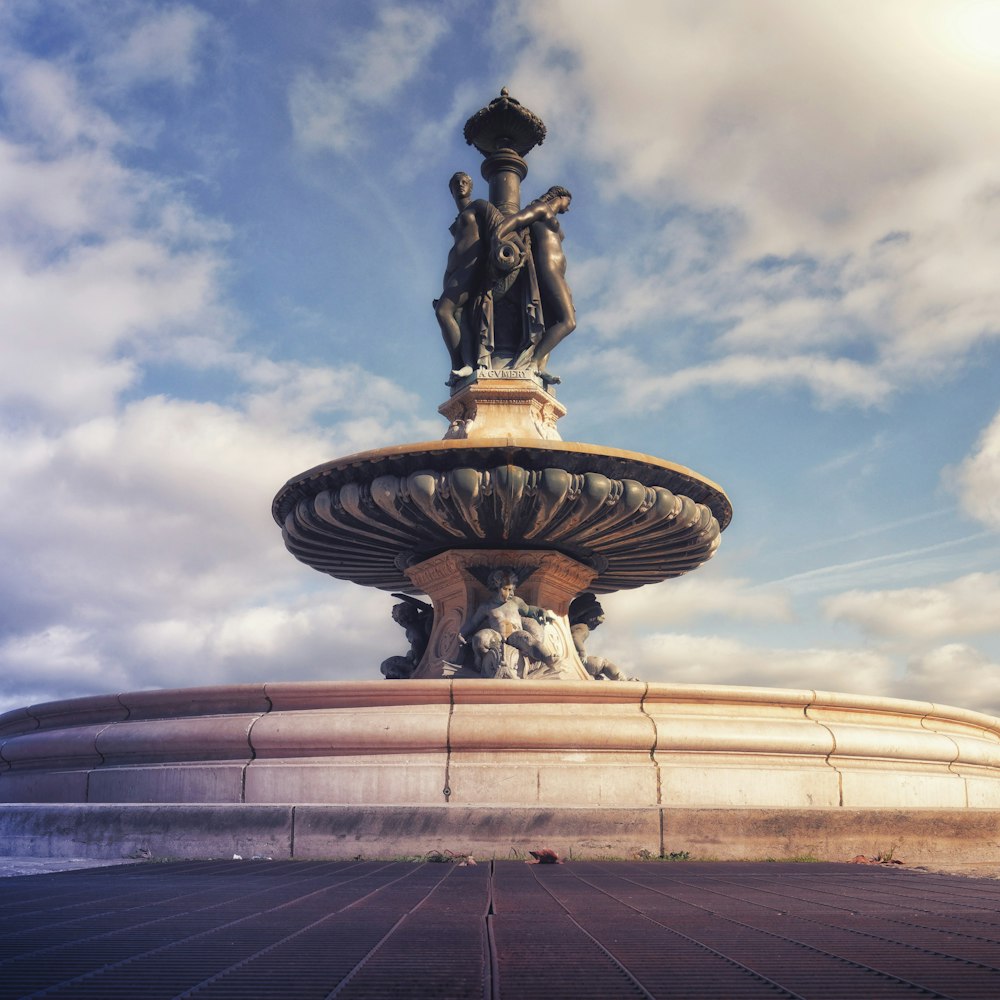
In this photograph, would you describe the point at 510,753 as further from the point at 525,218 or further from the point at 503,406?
the point at 525,218

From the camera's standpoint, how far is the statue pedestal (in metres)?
14.9

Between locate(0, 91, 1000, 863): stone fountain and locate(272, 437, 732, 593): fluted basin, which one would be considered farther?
locate(272, 437, 732, 593): fluted basin

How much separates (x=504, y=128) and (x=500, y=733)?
11177 millimetres

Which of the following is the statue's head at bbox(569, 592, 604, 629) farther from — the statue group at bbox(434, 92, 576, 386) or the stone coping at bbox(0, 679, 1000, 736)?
the stone coping at bbox(0, 679, 1000, 736)

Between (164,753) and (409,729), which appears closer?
(409,729)

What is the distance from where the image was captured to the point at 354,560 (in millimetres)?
15047

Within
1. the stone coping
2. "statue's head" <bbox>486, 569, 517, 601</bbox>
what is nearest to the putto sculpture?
"statue's head" <bbox>486, 569, 517, 601</bbox>

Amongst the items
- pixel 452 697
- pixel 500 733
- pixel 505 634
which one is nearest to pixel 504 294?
pixel 505 634

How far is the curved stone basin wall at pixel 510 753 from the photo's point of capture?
27.2ft

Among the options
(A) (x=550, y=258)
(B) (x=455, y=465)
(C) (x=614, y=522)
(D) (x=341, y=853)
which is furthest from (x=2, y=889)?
(A) (x=550, y=258)

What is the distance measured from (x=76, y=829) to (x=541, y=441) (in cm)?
595

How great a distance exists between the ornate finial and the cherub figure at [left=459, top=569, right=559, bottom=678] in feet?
25.1

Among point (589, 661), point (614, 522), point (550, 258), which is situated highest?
point (550, 258)

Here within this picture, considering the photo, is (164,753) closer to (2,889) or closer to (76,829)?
(76,829)
